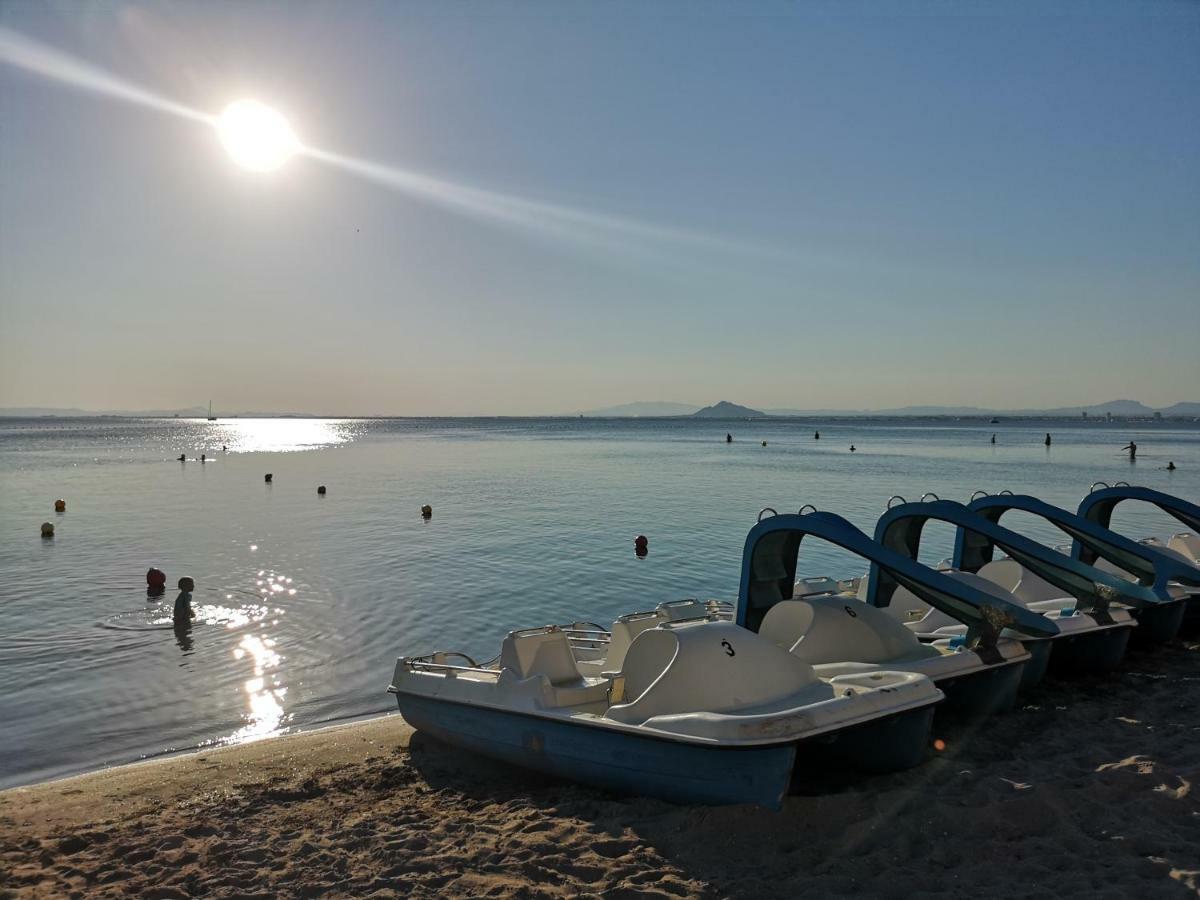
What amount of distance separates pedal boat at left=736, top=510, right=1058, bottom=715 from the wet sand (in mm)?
489

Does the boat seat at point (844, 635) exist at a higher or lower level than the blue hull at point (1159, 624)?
higher

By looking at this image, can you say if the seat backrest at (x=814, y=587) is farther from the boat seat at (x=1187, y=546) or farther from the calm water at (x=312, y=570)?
the boat seat at (x=1187, y=546)

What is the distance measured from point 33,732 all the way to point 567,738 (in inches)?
297

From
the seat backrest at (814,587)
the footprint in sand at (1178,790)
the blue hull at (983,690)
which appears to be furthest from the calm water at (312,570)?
the footprint in sand at (1178,790)

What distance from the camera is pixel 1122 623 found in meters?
9.88

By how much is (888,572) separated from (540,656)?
3.86 metres

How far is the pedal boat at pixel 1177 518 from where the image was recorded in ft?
39.4

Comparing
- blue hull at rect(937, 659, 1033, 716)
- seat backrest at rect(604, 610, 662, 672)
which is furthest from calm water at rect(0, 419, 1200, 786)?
blue hull at rect(937, 659, 1033, 716)

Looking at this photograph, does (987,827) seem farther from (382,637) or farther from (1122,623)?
(382,637)

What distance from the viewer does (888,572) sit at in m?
8.66

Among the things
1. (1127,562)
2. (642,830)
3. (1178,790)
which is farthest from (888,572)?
(1127,562)

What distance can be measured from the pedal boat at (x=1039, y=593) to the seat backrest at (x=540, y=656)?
4.25 metres

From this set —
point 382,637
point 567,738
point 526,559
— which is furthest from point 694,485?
point 567,738

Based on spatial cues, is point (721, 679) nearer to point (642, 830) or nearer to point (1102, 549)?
point (642, 830)
